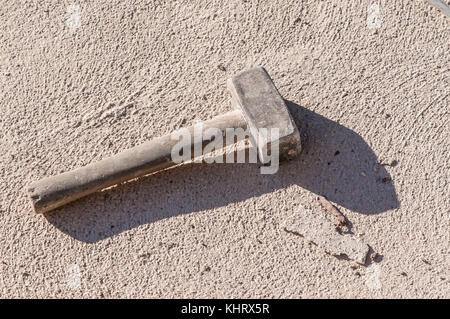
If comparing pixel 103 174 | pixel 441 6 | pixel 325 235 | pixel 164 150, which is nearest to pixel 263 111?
pixel 164 150

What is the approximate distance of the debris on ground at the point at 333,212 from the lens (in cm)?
230

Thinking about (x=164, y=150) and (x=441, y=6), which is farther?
(x=441, y=6)

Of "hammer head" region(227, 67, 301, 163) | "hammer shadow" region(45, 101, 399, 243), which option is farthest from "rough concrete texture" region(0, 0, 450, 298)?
"hammer head" region(227, 67, 301, 163)

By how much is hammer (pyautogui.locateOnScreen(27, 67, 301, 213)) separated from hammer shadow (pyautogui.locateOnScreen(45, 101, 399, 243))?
7 centimetres

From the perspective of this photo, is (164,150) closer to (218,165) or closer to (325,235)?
(218,165)

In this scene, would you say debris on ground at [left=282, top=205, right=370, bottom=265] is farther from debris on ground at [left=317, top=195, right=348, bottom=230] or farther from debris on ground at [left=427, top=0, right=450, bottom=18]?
debris on ground at [left=427, top=0, right=450, bottom=18]

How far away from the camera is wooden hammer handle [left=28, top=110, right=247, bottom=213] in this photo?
2.28m

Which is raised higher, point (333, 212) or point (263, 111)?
point (263, 111)

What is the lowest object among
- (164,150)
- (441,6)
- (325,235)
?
(325,235)

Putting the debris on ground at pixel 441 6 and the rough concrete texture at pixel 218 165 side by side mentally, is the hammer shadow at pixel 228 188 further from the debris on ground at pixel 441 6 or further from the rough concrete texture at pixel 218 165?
the debris on ground at pixel 441 6

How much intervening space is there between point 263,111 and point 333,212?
0.43 meters

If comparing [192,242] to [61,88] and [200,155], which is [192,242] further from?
[61,88]

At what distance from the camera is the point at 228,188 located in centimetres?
238

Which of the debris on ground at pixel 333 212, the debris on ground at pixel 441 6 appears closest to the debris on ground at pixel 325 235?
the debris on ground at pixel 333 212
